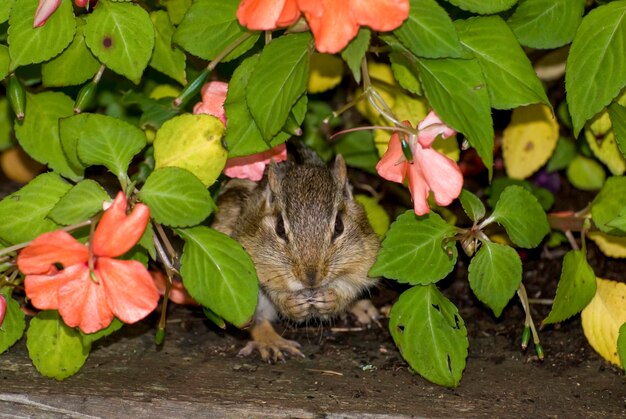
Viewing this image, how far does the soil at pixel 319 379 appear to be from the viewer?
3.27 meters

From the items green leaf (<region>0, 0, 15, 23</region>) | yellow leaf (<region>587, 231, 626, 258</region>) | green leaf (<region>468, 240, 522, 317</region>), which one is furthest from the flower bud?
yellow leaf (<region>587, 231, 626, 258</region>)

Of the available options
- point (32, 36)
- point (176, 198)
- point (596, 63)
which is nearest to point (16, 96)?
point (32, 36)

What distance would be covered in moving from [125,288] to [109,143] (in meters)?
0.45

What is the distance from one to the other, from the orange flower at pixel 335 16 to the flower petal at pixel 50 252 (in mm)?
722

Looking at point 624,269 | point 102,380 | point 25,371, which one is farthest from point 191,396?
point 624,269

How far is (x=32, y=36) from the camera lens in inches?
128

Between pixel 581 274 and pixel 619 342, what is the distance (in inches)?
13.4

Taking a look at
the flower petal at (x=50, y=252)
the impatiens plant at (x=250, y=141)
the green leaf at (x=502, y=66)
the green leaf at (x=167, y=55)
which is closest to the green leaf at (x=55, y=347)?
the impatiens plant at (x=250, y=141)

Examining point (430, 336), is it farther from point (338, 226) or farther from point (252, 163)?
point (252, 163)

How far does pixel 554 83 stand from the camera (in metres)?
A: 4.65

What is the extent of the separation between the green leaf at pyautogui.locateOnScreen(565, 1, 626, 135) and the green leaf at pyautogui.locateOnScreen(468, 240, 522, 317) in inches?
17.7

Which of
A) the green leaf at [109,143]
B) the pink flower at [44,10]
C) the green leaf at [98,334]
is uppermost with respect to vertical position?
the pink flower at [44,10]

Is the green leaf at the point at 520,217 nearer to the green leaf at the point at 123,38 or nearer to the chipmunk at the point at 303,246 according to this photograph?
the chipmunk at the point at 303,246

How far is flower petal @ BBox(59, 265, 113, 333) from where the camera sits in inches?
113
